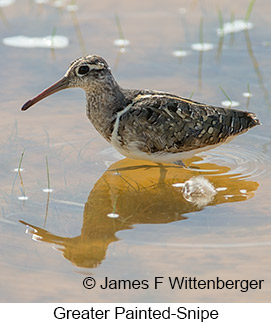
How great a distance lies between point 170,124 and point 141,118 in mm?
298

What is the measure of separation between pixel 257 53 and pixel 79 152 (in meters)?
3.36

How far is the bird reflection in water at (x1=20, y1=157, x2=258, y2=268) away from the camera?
6086 mm

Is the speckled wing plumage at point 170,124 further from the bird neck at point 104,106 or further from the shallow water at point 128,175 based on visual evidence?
the shallow water at point 128,175

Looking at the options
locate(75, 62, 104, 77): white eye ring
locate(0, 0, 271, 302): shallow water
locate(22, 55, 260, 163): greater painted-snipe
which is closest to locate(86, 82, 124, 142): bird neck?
locate(22, 55, 260, 163): greater painted-snipe

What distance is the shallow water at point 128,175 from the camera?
18.7 ft

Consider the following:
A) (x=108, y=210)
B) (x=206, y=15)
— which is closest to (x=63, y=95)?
(x=108, y=210)

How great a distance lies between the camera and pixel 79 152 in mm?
7656

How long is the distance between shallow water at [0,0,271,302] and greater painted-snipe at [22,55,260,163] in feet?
1.12

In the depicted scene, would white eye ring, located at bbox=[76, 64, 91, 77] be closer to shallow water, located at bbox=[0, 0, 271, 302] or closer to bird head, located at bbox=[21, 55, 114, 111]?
bird head, located at bbox=[21, 55, 114, 111]

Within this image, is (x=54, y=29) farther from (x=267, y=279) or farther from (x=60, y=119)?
(x=267, y=279)

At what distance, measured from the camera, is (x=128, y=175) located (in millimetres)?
Answer: 7387

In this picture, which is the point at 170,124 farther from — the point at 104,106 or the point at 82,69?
the point at 82,69

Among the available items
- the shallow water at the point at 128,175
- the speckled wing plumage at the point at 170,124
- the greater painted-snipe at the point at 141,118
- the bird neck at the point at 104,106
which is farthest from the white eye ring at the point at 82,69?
the shallow water at the point at 128,175

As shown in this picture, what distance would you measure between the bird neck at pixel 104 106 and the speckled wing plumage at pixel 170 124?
0.10m
